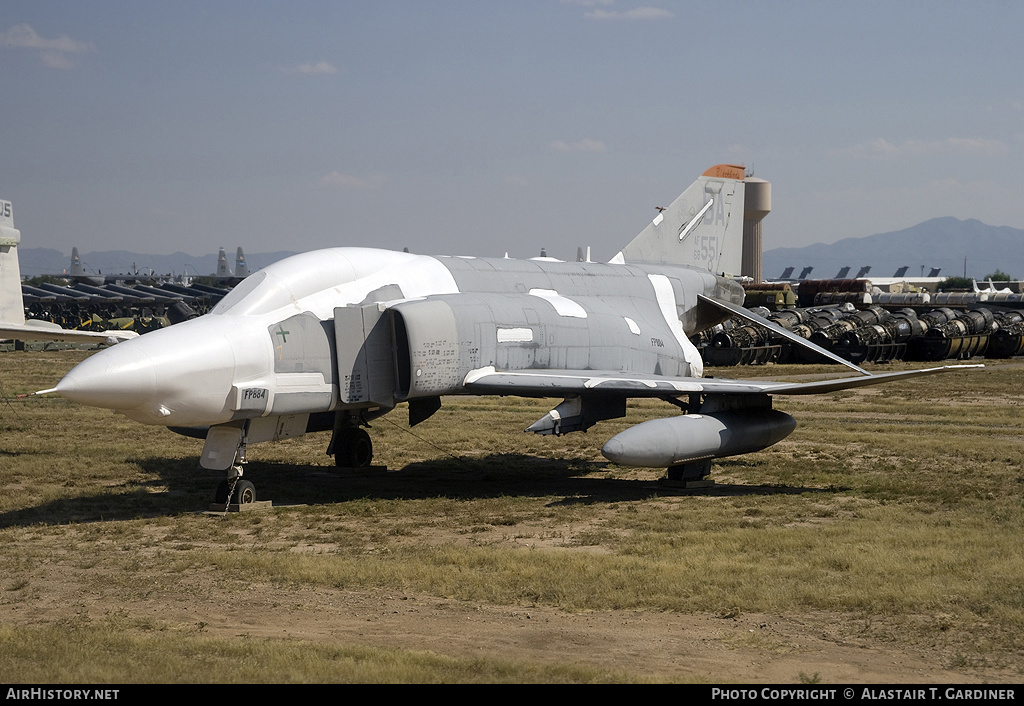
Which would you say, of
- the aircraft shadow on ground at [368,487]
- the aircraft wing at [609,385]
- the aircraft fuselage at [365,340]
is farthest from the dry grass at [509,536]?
the aircraft fuselage at [365,340]

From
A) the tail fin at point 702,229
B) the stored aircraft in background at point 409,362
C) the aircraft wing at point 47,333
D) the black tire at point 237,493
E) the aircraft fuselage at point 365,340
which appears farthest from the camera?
the tail fin at point 702,229

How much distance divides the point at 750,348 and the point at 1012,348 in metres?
12.9

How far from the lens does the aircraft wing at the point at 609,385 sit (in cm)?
1384

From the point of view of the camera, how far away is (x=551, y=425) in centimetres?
1449

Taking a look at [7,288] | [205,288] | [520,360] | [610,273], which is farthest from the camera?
[205,288]

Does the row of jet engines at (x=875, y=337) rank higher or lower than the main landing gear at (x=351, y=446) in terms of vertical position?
higher

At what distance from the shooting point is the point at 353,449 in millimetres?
16453

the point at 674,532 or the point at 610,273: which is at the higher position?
the point at 610,273

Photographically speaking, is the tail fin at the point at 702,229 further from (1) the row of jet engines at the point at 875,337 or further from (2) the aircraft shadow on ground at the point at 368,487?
(1) the row of jet engines at the point at 875,337

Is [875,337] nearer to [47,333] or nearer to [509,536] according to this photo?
[47,333]

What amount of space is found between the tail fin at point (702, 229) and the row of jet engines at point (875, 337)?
55.7 ft

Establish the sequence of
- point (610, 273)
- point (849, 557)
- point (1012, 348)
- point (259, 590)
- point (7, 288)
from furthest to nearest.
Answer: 1. point (1012, 348)
2. point (7, 288)
3. point (610, 273)
4. point (849, 557)
5. point (259, 590)
